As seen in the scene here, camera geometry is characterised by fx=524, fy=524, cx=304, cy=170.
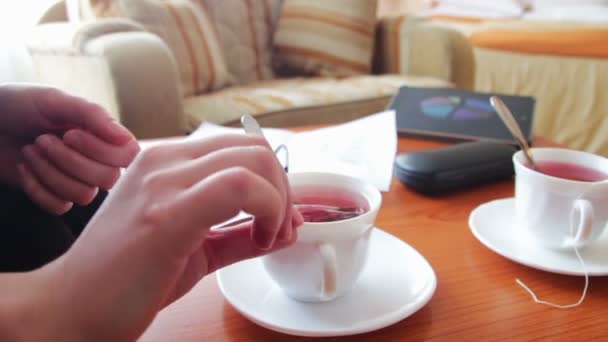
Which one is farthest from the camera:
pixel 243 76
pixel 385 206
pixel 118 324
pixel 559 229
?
pixel 243 76

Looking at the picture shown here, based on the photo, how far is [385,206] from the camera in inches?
25.5

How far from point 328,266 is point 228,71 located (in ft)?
4.91

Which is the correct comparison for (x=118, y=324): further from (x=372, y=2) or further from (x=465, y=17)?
(x=465, y=17)

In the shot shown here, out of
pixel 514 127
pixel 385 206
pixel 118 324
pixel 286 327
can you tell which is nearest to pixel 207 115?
pixel 385 206

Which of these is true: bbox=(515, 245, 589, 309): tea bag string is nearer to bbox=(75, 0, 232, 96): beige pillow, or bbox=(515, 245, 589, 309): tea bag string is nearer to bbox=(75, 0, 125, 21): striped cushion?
bbox=(75, 0, 232, 96): beige pillow

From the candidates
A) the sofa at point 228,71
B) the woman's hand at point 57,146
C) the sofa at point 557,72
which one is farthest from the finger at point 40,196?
the sofa at point 557,72

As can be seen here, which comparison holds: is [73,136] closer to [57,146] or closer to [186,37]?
[57,146]

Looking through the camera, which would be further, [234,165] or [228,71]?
[228,71]

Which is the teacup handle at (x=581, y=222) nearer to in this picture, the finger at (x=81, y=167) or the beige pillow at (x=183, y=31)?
the finger at (x=81, y=167)

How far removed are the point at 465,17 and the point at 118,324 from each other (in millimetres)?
3001

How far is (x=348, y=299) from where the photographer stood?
1.43 ft

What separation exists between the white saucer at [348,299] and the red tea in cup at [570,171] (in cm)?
18

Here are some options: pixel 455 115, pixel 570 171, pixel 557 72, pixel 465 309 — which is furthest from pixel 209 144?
pixel 557 72

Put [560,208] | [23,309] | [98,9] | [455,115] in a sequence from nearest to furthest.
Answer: [23,309], [560,208], [455,115], [98,9]
